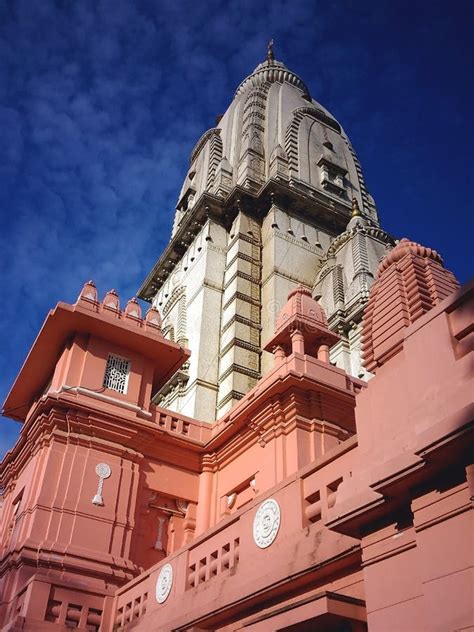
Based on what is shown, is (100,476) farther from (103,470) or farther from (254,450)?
(254,450)

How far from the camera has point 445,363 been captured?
19.3 ft

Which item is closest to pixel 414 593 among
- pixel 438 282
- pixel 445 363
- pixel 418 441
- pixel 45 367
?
pixel 418 441

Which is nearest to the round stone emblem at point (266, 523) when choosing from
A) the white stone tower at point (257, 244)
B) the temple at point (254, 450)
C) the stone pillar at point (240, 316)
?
the temple at point (254, 450)

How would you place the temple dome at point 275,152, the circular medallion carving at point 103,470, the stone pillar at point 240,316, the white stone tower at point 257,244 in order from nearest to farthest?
the circular medallion carving at point 103,470
the stone pillar at point 240,316
the white stone tower at point 257,244
the temple dome at point 275,152

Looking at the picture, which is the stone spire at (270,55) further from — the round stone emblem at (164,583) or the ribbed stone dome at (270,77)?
the round stone emblem at (164,583)

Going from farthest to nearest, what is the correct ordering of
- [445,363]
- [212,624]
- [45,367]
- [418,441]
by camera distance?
[45,367], [212,624], [445,363], [418,441]

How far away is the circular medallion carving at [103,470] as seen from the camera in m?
12.6

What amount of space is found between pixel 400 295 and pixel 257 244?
2097cm

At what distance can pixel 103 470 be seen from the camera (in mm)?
12648

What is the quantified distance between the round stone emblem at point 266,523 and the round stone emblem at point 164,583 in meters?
2.05

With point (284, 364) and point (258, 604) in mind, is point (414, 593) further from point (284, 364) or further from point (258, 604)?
point (284, 364)

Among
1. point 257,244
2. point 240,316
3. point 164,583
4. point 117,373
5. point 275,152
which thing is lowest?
point 164,583

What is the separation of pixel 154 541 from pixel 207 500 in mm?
1382

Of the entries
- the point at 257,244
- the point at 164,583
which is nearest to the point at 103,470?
the point at 164,583
